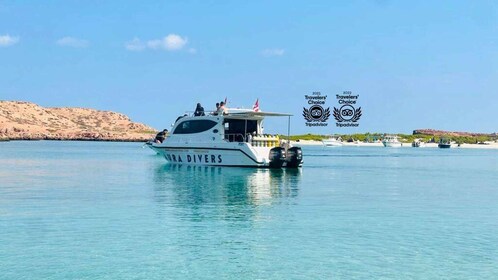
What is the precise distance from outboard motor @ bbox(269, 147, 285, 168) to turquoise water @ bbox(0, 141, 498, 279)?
1214cm

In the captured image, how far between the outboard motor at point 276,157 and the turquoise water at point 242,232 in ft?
39.8

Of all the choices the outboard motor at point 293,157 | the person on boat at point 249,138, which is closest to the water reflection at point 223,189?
the outboard motor at point 293,157

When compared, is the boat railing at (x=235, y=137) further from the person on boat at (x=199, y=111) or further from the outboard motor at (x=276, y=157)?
the person on boat at (x=199, y=111)

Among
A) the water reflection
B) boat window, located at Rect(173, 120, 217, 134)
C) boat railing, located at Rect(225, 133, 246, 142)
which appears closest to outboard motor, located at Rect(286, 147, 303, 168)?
the water reflection

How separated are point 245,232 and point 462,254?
21.4 feet

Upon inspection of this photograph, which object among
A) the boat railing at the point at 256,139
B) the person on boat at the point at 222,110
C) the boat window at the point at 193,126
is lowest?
the boat railing at the point at 256,139

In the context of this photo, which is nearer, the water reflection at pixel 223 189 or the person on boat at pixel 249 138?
the water reflection at pixel 223 189

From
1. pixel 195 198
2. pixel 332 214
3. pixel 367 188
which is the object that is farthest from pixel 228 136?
pixel 332 214

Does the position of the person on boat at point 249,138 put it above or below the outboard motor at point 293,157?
above

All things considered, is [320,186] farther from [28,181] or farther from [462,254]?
[462,254]

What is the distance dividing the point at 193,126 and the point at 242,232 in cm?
3093

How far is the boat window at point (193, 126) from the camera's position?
4919 cm

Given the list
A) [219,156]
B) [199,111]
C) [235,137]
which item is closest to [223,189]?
[219,156]

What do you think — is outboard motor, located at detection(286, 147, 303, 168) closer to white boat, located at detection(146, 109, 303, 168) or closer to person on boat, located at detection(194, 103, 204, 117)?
white boat, located at detection(146, 109, 303, 168)
